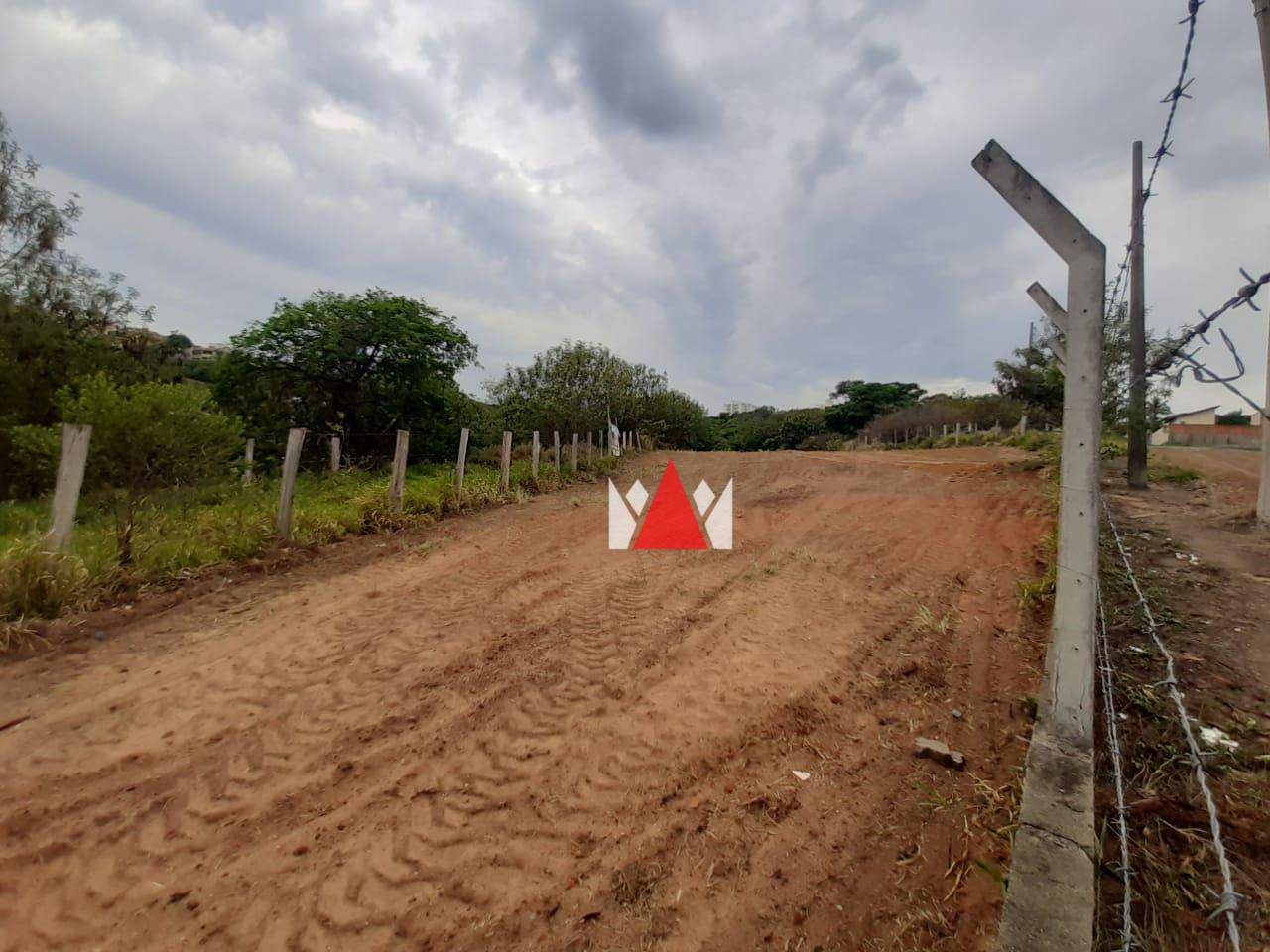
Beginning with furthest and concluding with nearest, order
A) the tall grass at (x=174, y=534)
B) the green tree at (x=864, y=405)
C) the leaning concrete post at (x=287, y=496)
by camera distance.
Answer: the green tree at (x=864, y=405) < the leaning concrete post at (x=287, y=496) < the tall grass at (x=174, y=534)

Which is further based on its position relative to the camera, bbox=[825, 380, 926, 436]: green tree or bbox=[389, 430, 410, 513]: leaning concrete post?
bbox=[825, 380, 926, 436]: green tree

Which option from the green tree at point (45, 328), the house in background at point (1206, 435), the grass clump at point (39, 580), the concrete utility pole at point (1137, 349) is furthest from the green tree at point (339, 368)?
the house in background at point (1206, 435)

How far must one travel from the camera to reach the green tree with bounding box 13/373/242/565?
464 cm

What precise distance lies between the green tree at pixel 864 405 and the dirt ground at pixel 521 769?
43039 mm

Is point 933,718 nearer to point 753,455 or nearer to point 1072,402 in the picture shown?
point 1072,402

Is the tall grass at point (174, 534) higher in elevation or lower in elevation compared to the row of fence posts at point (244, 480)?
lower

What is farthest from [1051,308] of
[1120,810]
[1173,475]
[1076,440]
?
[1173,475]

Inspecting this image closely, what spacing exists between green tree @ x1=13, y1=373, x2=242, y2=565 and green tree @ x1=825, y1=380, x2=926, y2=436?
44798 millimetres

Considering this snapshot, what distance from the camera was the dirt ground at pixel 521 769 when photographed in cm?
176

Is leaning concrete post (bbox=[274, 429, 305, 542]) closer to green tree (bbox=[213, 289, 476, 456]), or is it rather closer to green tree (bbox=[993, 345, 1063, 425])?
green tree (bbox=[213, 289, 476, 456])

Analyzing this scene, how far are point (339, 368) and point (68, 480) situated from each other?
9.19 metres

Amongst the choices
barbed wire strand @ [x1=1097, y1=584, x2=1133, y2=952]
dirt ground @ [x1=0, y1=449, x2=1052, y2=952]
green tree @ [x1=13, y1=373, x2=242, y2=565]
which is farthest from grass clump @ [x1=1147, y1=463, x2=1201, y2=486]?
green tree @ [x1=13, y1=373, x2=242, y2=565]

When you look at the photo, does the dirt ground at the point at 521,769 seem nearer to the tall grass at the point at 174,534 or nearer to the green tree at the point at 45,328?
the tall grass at the point at 174,534

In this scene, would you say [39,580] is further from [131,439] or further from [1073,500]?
[1073,500]
